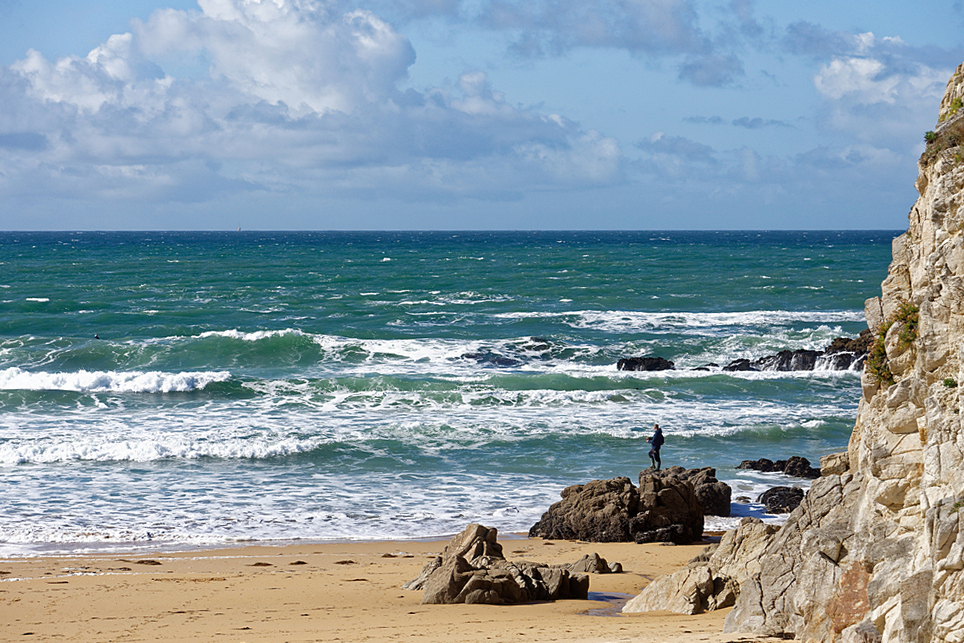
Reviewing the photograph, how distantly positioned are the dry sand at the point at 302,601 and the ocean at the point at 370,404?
4.22ft

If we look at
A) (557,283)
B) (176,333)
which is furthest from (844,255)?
(176,333)

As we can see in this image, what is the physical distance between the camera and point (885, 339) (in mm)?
7930

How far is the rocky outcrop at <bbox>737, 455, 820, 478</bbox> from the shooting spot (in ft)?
60.4

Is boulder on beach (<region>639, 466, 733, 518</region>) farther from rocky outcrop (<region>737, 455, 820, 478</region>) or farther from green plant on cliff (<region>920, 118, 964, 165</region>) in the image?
green plant on cliff (<region>920, 118, 964, 165</region>)

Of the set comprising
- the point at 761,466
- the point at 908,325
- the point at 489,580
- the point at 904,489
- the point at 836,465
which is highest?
the point at 908,325

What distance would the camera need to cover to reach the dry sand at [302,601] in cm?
930

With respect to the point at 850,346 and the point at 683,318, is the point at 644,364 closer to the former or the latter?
the point at 850,346

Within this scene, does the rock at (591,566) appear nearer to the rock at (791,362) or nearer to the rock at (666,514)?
the rock at (666,514)

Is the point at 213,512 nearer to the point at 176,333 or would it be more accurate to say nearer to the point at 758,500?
the point at 758,500

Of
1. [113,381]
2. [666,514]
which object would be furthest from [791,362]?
[113,381]

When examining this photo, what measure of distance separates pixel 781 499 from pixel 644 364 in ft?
52.0

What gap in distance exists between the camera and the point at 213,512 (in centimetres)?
1603

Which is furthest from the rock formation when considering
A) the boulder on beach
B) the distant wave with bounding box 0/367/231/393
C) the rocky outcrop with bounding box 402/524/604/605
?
the rocky outcrop with bounding box 402/524/604/605

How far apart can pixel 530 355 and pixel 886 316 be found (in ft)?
87.2
